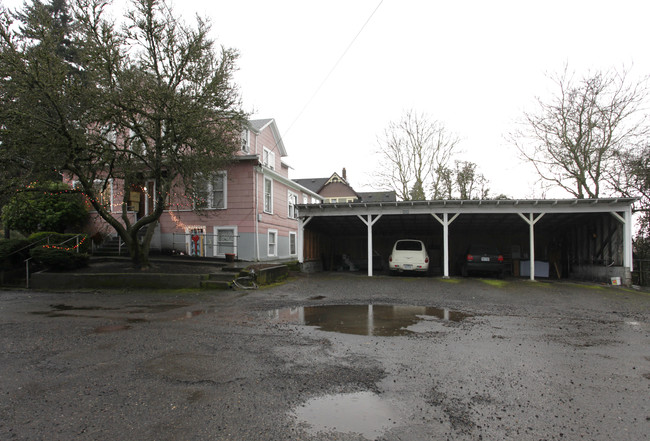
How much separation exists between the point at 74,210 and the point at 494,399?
66.2 feet

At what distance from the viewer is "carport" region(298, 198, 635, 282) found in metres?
15.6

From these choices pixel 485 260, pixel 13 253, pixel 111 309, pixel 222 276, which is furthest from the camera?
pixel 485 260

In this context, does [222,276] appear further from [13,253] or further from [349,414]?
[349,414]

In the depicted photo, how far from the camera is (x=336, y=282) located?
1496 centimetres

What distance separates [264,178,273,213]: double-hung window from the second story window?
1.99 meters

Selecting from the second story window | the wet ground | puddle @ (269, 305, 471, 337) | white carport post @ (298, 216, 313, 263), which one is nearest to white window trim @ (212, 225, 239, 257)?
white carport post @ (298, 216, 313, 263)

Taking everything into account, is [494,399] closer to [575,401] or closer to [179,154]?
[575,401]

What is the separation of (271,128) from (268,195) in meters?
5.48

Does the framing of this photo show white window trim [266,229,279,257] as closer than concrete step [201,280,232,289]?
No

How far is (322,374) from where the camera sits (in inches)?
176

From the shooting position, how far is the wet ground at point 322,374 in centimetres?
320

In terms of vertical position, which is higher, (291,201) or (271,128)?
(271,128)

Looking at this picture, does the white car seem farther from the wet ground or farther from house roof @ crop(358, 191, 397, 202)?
house roof @ crop(358, 191, 397, 202)

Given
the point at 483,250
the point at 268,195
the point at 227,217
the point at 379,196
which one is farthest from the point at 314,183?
the point at 483,250
